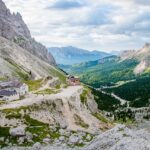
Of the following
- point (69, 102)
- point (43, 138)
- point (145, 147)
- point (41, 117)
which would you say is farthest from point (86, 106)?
point (145, 147)

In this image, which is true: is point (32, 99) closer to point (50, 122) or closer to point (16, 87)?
point (50, 122)

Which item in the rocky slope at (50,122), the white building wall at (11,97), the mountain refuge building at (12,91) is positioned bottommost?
the rocky slope at (50,122)

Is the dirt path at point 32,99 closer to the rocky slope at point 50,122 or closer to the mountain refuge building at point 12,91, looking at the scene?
the rocky slope at point 50,122

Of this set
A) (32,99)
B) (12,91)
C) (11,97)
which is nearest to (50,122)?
(32,99)

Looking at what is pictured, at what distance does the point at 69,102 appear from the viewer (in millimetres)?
142125

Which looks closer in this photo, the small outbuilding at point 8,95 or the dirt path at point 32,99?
the dirt path at point 32,99

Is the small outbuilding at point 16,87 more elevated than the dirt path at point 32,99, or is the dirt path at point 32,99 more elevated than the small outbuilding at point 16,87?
the small outbuilding at point 16,87

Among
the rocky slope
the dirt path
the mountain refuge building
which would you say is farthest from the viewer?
the mountain refuge building

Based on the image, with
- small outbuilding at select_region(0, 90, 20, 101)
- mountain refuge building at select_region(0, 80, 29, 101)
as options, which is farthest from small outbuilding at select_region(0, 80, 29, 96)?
small outbuilding at select_region(0, 90, 20, 101)

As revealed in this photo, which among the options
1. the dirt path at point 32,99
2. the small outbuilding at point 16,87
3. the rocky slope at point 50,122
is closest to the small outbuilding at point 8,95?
the small outbuilding at point 16,87

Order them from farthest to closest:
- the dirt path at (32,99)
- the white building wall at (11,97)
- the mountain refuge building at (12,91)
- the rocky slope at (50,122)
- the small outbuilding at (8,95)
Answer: the mountain refuge building at (12,91) → the small outbuilding at (8,95) → the white building wall at (11,97) → the dirt path at (32,99) → the rocky slope at (50,122)

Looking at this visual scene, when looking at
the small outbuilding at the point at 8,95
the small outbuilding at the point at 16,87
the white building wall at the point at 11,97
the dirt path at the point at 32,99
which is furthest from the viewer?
the small outbuilding at the point at 16,87

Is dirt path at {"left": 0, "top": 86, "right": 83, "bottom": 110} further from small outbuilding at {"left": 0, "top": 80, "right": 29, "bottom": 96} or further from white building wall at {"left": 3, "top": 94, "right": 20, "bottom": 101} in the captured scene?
small outbuilding at {"left": 0, "top": 80, "right": 29, "bottom": 96}

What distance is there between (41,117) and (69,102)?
15916 mm
